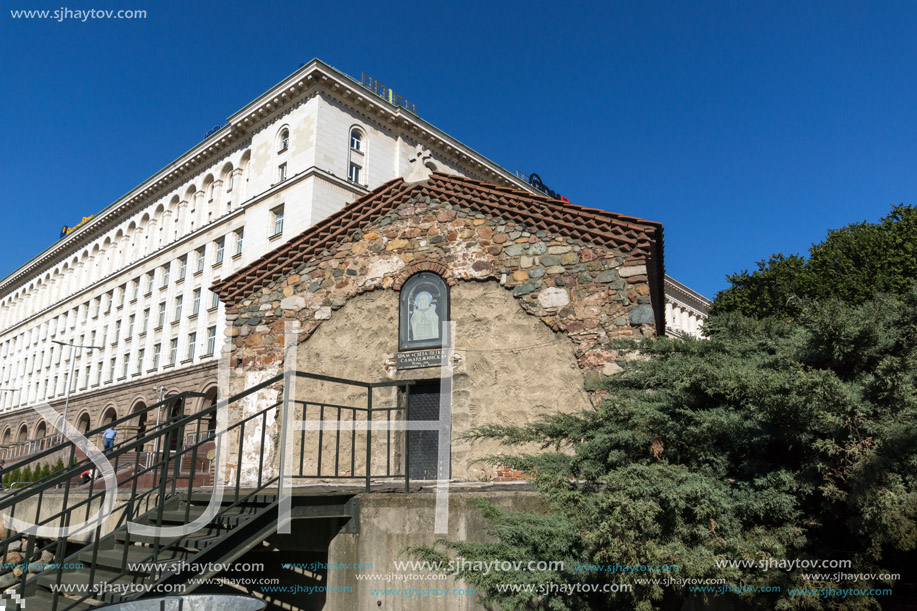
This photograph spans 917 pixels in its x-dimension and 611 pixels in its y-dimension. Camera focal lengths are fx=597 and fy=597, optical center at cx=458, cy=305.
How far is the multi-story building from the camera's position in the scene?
1206 inches

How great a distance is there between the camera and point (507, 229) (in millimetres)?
9375

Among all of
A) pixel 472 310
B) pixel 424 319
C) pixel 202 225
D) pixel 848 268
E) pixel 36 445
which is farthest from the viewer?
pixel 36 445

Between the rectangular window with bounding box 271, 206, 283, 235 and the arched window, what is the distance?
22704 mm

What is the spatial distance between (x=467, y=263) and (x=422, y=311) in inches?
42.3

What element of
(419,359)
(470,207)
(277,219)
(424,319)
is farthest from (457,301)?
(277,219)

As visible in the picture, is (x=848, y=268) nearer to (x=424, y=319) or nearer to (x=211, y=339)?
(x=424, y=319)

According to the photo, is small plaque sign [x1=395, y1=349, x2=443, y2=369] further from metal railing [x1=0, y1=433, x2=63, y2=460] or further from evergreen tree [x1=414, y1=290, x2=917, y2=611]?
metal railing [x1=0, y1=433, x2=63, y2=460]

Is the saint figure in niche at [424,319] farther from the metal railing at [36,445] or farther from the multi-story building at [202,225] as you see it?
the metal railing at [36,445]

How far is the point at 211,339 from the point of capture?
1314 inches

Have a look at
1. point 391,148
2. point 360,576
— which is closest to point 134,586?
point 360,576

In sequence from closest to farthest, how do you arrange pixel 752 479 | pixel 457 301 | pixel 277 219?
pixel 752 479 < pixel 457 301 < pixel 277 219

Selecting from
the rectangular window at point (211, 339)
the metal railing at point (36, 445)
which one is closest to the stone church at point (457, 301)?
the rectangular window at point (211, 339)

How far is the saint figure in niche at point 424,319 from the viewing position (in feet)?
31.4

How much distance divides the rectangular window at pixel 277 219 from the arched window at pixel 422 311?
22704 mm
